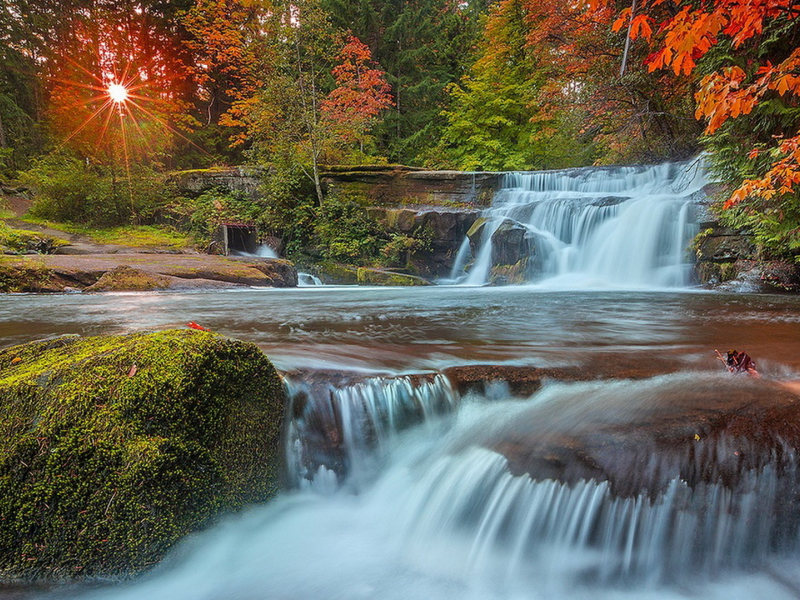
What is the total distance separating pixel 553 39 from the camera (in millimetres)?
14570

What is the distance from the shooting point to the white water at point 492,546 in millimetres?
1971

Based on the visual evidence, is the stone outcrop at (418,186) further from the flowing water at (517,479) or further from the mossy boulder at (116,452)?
the mossy boulder at (116,452)

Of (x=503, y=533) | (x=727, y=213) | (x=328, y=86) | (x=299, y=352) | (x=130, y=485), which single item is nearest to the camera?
(x=130, y=485)

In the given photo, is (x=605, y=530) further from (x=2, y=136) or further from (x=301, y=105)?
(x=2, y=136)

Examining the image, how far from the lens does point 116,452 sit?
182 cm

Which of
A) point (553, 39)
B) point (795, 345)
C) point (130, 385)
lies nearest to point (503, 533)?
point (130, 385)

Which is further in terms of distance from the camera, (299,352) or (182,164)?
(182,164)

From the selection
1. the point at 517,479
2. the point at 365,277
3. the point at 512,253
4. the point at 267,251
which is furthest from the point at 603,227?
the point at 267,251

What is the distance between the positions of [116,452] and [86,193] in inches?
673

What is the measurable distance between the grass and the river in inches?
408

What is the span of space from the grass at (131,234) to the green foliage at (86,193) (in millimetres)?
470

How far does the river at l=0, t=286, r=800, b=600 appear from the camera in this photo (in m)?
1.99

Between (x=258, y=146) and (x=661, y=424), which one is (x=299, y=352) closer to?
(x=661, y=424)

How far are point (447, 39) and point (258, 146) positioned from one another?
13.9m
